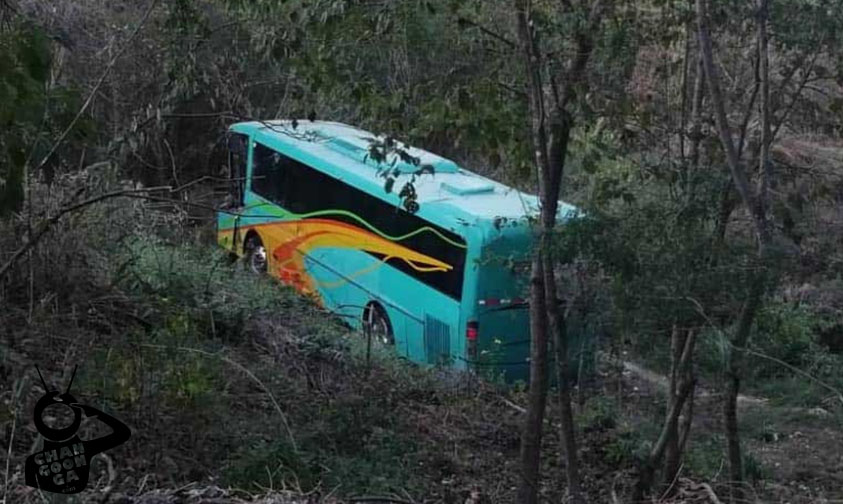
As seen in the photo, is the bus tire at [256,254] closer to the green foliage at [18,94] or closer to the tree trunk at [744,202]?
the tree trunk at [744,202]

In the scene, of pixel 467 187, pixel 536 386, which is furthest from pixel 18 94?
pixel 467 187

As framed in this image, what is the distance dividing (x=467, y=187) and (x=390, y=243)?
4.94ft

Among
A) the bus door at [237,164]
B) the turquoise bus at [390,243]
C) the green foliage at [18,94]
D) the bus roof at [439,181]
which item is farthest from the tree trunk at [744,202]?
the bus door at [237,164]

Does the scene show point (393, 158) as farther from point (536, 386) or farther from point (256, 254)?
point (256, 254)

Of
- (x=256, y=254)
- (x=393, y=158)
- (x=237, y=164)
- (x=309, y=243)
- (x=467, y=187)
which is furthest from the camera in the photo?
(x=237, y=164)


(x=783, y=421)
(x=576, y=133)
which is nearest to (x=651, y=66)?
(x=576, y=133)

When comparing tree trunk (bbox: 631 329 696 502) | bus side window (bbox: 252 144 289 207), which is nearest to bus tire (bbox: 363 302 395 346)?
bus side window (bbox: 252 144 289 207)

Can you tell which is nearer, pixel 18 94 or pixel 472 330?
pixel 18 94

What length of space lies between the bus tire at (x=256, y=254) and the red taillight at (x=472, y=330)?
5170 millimetres

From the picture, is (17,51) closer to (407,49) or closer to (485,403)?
(407,49)

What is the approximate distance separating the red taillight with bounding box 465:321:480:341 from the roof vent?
5.46 feet

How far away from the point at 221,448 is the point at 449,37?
3.18 meters

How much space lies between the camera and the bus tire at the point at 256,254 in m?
19.2

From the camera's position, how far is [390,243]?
1608 centimetres
